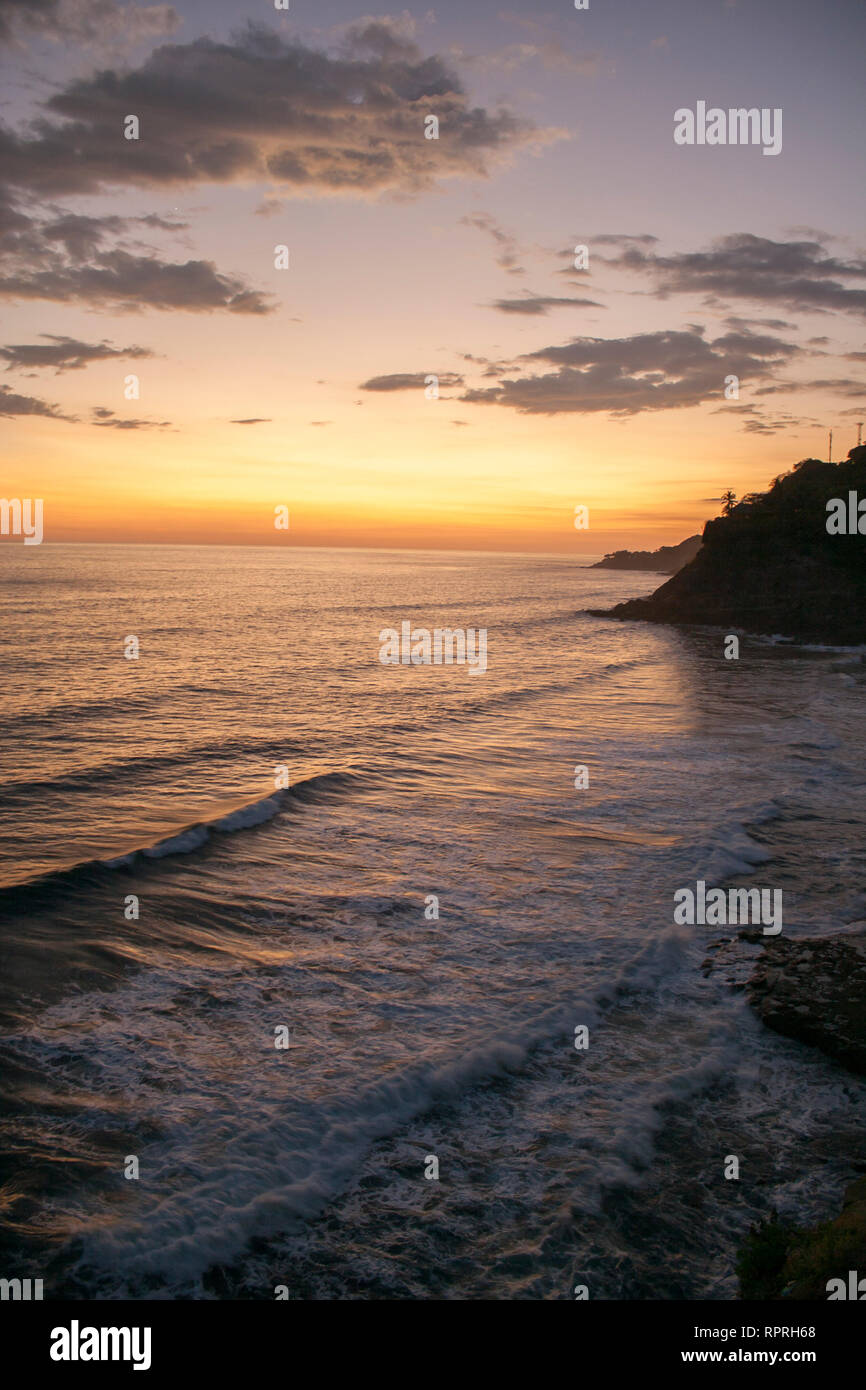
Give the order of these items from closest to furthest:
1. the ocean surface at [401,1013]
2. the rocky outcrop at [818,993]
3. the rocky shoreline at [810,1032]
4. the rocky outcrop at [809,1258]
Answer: the rocky outcrop at [809,1258]
the rocky shoreline at [810,1032]
the ocean surface at [401,1013]
the rocky outcrop at [818,993]

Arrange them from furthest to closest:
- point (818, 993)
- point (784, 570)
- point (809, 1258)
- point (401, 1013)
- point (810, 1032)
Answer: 1. point (784, 570)
2. point (401, 1013)
3. point (818, 993)
4. point (810, 1032)
5. point (809, 1258)

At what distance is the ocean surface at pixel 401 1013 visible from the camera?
7.34 m

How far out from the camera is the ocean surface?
24.1 feet

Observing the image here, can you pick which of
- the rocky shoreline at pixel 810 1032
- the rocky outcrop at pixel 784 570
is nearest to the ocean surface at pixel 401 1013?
the rocky shoreline at pixel 810 1032

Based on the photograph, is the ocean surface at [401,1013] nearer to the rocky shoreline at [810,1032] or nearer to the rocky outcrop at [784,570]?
the rocky shoreline at [810,1032]

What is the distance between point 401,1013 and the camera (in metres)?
11.2

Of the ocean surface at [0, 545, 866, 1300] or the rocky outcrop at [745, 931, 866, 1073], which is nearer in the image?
the ocean surface at [0, 545, 866, 1300]

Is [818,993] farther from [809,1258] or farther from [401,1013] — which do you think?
[401,1013]

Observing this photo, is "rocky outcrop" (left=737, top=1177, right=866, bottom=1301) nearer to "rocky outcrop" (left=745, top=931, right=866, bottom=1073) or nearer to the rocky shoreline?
the rocky shoreline

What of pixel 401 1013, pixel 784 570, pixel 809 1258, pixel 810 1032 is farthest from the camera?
pixel 784 570

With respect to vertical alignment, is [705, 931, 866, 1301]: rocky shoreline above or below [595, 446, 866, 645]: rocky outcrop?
below

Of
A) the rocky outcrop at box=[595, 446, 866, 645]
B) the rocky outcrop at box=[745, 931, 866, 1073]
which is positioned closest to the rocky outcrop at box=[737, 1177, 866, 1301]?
the rocky outcrop at box=[745, 931, 866, 1073]

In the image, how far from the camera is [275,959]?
12750 millimetres

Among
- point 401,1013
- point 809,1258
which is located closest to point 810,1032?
point 809,1258
